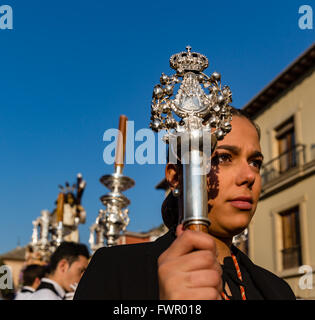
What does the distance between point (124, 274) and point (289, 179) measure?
47.1ft

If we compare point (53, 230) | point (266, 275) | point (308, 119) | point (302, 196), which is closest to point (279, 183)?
point (302, 196)

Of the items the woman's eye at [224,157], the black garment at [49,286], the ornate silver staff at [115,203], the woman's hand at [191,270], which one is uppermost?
the ornate silver staff at [115,203]

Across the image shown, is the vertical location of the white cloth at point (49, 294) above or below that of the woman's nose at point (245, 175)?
below

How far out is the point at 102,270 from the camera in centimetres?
140

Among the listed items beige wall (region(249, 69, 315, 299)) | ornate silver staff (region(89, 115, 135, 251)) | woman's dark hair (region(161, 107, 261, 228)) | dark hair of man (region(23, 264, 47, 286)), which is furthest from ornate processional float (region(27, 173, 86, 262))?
beige wall (region(249, 69, 315, 299))

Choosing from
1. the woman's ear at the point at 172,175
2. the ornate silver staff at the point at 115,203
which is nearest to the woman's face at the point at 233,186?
the woman's ear at the point at 172,175

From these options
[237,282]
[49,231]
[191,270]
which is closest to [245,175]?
[237,282]

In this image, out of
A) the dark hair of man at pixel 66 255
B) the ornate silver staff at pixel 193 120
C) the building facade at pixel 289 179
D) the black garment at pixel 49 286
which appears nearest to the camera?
the ornate silver staff at pixel 193 120

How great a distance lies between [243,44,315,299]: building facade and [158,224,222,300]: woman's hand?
Result: 12662 millimetres

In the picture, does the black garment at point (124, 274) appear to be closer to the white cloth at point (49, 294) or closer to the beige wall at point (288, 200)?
the white cloth at point (49, 294)

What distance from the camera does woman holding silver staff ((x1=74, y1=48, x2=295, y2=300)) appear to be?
978mm

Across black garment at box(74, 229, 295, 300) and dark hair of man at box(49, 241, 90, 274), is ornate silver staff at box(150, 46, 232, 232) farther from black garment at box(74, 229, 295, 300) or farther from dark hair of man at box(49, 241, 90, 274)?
dark hair of man at box(49, 241, 90, 274)

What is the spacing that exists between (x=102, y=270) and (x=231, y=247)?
2.39 feet

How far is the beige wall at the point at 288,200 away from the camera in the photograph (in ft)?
44.5
